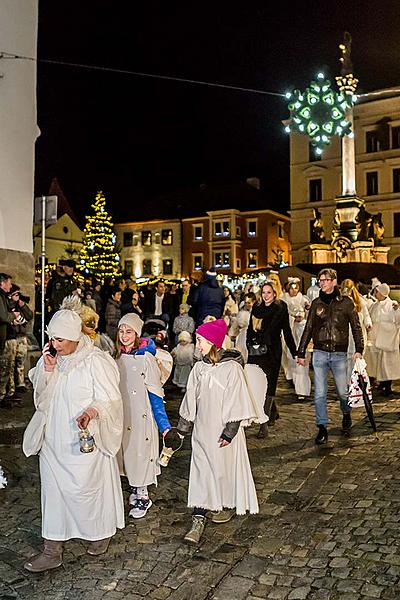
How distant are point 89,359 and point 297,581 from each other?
2109 millimetres

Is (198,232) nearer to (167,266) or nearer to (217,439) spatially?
(167,266)

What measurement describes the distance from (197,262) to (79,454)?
6130 cm

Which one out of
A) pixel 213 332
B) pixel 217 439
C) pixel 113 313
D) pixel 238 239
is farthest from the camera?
pixel 238 239

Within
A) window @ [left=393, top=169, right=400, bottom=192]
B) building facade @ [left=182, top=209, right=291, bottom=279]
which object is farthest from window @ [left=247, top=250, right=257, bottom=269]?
window @ [left=393, top=169, right=400, bottom=192]

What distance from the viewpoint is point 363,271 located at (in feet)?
104

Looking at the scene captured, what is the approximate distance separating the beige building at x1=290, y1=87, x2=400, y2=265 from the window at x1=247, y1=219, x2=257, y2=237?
7721 mm

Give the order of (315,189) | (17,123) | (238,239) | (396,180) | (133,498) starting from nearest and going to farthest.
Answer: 1. (133,498)
2. (17,123)
3. (396,180)
4. (315,189)
5. (238,239)

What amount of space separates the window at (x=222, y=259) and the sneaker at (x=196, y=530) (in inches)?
2294

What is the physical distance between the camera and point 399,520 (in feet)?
18.6

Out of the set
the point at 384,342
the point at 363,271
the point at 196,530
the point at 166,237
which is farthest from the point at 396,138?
the point at 196,530

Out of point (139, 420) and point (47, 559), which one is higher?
point (139, 420)

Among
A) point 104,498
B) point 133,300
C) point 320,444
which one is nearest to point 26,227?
point 133,300

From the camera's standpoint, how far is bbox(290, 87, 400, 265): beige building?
51.4m

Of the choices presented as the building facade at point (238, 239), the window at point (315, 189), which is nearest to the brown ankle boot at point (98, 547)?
the window at point (315, 189)
